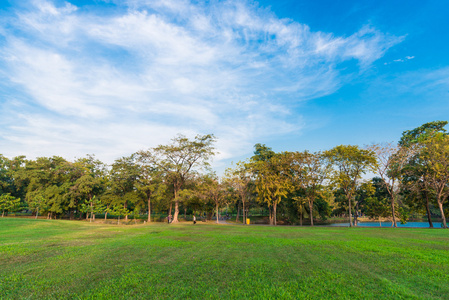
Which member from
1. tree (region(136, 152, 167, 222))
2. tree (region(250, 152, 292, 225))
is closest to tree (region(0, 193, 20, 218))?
tree (region(136, 152, 167, 222))

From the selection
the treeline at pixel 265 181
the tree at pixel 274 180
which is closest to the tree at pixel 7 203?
the treeline at pixel 265 181

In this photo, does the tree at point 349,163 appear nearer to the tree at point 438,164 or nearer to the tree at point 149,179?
the tree at point 438,164

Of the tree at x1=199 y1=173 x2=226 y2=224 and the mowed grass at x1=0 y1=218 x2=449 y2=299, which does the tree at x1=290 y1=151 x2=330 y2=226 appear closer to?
the tree at x1=199 y1=173 x2=226 y2=224

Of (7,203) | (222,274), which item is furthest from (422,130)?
(7,203)

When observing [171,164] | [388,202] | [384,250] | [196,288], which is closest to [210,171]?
[171,164]

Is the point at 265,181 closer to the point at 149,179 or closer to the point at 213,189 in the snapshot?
the point at 213,189

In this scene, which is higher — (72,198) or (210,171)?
(210,171)

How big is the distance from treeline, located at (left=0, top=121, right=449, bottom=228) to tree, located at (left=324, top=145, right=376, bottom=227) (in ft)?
0.36

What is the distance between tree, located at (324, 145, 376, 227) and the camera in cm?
2671

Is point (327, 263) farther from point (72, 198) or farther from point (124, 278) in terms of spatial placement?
point (72, 198)

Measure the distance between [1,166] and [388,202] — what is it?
69181mm

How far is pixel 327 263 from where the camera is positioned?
23.2ft

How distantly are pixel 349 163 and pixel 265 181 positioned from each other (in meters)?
11.2

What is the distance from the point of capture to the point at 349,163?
90.3 feet
